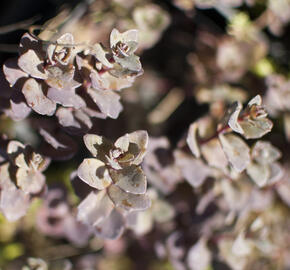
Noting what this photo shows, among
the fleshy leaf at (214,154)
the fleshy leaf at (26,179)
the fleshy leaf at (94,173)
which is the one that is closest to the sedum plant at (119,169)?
the fleshy leaf at (94,173)

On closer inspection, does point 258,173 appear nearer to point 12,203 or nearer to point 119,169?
point 119,169

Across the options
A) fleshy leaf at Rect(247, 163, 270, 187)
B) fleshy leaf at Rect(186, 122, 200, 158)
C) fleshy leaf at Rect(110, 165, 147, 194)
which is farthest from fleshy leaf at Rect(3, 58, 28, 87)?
fleshy leaf at Rect(247, 163, 270, 187)

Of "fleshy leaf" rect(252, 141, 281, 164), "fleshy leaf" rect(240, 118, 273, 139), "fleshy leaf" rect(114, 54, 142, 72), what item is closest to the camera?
"fleshy leaf" rect(114, 54, 142, 72)

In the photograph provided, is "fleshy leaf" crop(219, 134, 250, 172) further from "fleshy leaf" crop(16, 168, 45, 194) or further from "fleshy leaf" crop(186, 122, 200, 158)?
"fleshy leaf" crop(16, 168, 45, 194)

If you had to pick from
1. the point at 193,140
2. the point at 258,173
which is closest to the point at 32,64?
the point at 193,140

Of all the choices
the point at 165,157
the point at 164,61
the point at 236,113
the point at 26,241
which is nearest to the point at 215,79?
the point at 164,61
